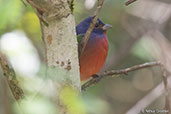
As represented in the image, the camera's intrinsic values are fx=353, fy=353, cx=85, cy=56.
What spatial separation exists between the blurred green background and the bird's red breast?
314 millimetres

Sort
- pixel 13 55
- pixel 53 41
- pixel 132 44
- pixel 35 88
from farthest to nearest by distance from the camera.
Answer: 1. pixel 132 44
2. pixel 13 55
3. pixel 53 41
4. pixel 35 88

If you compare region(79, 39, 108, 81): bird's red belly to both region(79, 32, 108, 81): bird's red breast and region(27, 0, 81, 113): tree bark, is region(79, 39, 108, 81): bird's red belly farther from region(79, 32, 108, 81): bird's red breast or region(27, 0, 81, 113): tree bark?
region(27, 0, 81, 113): tree bark

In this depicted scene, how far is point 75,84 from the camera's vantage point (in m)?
2.10

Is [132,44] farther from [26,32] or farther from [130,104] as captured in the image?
[26,32]

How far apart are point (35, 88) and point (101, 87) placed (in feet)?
13.8

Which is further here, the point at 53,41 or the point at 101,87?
the point at 101,87

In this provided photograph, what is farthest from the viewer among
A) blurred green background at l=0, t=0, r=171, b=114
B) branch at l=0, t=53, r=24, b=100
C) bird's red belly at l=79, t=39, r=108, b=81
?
bird's red belly at l=79, t=39, r=108, b=81

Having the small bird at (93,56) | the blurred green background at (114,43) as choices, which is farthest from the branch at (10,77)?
the small bird at (93,56)

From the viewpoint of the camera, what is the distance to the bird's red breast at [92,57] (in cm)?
432

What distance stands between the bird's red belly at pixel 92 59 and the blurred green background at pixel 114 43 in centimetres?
31

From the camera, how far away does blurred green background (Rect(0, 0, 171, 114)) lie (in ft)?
10.6

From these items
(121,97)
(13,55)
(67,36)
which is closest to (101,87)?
(121,97)


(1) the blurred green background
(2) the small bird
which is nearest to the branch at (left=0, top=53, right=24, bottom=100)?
(1) the blurred green background

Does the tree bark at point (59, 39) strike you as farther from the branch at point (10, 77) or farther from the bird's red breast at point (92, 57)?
the bird's red breast at point (92, 57)
